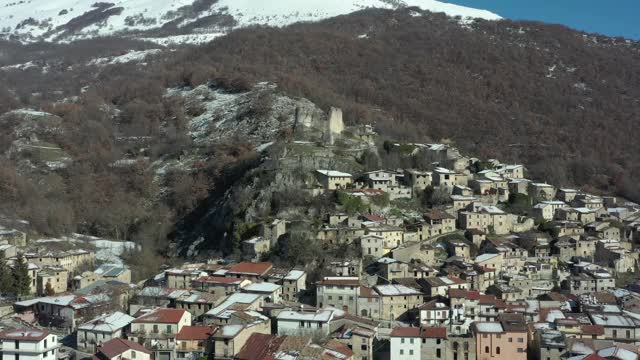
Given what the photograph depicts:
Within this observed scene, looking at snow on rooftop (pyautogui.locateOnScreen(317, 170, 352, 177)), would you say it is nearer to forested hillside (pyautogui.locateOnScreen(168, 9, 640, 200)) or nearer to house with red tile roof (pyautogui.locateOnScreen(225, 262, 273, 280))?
house with red tile roof (pyautogui.locateOnScreen(225, 262, 273, 280))

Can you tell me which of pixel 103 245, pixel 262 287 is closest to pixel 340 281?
pixel 262 287

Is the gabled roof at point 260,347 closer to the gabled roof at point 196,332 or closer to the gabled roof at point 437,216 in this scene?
the gabled roof at point 196,332

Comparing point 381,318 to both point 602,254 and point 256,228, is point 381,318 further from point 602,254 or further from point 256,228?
point 602,254

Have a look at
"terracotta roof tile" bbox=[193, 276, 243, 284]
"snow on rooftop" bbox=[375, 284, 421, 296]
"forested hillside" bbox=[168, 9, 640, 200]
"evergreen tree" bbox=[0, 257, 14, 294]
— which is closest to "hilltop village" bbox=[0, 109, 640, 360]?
"terracotta roof tile" bbox=[193, 276, 243, 284]

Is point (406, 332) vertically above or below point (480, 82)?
below

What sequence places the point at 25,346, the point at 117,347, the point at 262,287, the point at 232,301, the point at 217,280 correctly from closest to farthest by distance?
the point at 25,346 → the point at 117,347 → the point at 232,301 → the point at 262,287 → the point at 217,280

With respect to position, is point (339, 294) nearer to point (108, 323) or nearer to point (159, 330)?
point (159, 330)

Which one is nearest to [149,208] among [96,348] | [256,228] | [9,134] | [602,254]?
[256,228]
